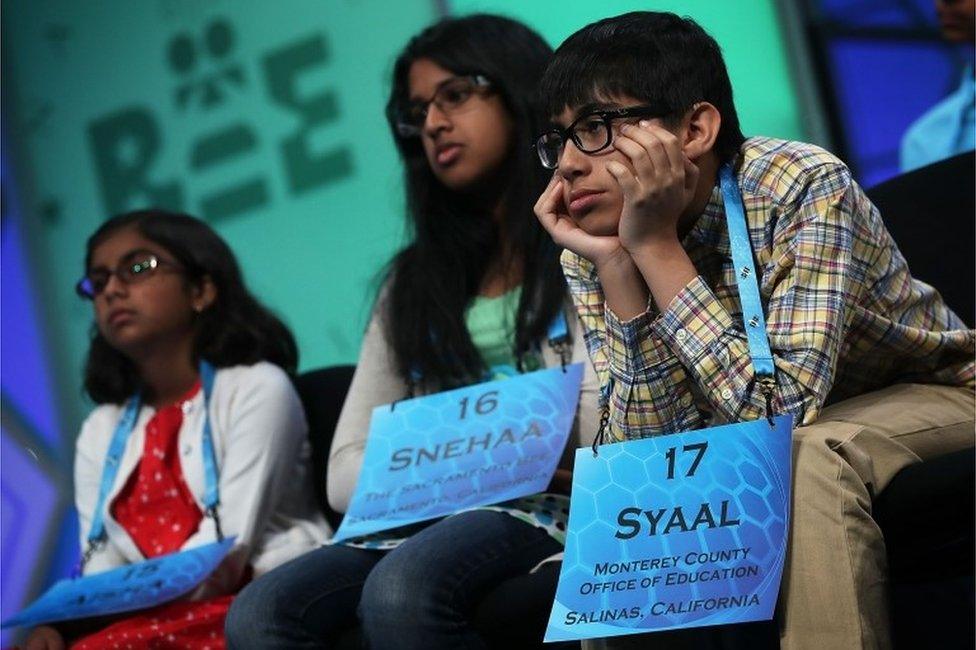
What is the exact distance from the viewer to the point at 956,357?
7.13ft

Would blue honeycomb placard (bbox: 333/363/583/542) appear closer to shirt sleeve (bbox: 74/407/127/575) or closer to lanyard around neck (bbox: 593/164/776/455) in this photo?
lanyard around neck (bbox: 593/164/776/455)

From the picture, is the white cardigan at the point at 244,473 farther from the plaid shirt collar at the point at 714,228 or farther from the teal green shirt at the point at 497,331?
the plaid shirt collar at the point at 714,228

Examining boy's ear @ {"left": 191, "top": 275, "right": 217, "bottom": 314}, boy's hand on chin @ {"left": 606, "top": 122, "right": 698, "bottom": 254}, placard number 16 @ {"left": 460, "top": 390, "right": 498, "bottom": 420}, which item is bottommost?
placard number 16 @ {"left": 460, "top": 390, "right": 498, "bottom": 420}

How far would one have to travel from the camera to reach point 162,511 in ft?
9.89

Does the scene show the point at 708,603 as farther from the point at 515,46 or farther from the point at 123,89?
the point at 123,89

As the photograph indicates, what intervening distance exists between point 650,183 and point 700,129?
168 millimetres

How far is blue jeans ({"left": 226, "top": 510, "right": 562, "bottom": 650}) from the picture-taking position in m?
Result: 2.16

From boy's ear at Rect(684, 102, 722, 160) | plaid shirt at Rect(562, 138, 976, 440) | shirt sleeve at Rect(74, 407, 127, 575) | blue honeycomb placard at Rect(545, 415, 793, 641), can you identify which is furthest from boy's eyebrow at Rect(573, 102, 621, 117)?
shirt sleeve at Rect(74, 407, 127, 575)

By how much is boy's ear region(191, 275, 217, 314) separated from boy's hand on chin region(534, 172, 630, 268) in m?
1.37

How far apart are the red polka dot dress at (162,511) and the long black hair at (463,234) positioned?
616mm

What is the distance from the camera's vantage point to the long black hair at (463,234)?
8.82ft

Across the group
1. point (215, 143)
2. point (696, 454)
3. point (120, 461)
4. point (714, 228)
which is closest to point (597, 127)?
point (714, 228)

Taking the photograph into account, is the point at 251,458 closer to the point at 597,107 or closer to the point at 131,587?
the point at 131,587

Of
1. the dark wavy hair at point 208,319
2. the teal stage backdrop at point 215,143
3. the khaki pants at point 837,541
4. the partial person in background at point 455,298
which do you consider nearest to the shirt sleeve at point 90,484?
the dark wavy hair at point 208,319
